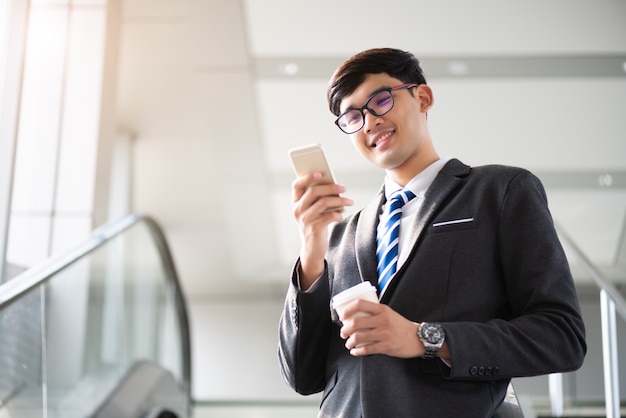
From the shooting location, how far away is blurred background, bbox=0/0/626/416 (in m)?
4.85

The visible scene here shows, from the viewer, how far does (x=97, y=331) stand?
4309mm

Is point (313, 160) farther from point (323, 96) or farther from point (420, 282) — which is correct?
point (323, 96)

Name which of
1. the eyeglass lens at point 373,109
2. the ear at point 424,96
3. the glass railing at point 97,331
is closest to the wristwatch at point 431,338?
the eyeglass lens at point 373,109

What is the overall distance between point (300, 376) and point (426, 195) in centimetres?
48

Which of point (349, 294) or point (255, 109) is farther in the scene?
point (255, 109)

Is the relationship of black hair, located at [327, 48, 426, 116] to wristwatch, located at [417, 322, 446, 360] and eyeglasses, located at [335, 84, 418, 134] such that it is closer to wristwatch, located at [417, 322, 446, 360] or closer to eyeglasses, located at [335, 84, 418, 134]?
eyeglasses, located at [335, 84, 418, 134]

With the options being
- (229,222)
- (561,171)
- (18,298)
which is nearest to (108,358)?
(18,298)

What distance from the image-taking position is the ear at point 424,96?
1.82 meters

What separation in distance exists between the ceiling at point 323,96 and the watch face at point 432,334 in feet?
14.9

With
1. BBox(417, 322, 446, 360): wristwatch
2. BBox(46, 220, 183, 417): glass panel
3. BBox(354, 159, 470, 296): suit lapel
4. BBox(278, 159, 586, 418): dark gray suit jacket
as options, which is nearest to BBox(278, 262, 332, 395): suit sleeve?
BBox(278, 159, 586, 418): dark gray suit jacket

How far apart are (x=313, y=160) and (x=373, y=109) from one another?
181 millimetres

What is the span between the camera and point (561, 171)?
7.55m

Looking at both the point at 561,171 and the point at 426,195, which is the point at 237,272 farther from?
the point at 426,195

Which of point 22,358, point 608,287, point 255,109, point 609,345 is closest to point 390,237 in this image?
point 22,358
